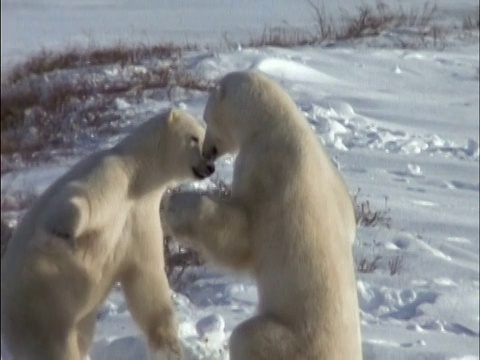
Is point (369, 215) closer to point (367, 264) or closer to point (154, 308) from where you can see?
point (367, 264)

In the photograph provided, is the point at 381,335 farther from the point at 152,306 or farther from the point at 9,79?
the point at 9,79

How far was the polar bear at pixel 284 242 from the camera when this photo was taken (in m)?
1.74

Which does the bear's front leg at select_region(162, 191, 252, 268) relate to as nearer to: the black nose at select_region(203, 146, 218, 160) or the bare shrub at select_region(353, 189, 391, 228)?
the black nose at select_region(203, 146, 218, 160)

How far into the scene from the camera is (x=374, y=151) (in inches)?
206

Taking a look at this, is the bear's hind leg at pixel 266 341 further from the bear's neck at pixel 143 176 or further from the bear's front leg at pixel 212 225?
the bear's neck at pixel 143 176

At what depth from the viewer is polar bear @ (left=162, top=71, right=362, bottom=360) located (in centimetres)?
174

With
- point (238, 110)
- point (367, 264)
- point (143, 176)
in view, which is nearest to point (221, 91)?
point (238, 110)

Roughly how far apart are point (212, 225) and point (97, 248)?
0.21m

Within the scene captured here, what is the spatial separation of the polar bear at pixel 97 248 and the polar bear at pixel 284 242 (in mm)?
92

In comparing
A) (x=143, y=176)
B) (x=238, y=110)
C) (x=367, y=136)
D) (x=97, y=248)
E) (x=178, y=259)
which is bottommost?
(x=367, y=136)

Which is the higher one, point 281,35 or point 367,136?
point 281,35

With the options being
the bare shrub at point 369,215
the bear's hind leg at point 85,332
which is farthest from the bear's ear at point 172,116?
the bare shrub at point 369,215

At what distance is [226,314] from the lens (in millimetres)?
2717

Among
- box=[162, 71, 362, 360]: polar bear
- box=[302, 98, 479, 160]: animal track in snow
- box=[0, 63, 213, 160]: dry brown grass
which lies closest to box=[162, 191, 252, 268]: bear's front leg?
box=[162, 71, 362, 360]: polar bear
